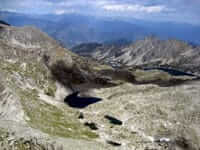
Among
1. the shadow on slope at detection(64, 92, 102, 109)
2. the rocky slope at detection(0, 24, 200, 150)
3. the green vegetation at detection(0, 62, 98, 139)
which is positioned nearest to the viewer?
the rocky slope at detection(0, 24, 200, 150)

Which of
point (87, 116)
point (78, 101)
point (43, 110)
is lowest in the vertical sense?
point (78, 101)

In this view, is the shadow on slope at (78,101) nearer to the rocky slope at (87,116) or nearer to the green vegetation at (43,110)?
the rocky slope at (87,116)

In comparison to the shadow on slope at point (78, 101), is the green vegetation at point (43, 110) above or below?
above

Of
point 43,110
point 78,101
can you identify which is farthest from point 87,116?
point 78,101

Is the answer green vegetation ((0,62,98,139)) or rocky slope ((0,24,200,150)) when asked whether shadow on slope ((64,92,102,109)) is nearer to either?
rocky slope ((0,24,200,150))

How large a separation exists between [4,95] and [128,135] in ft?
147

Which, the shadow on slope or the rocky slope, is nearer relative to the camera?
the rocky slope

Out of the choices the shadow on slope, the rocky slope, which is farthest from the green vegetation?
the shadow on slope

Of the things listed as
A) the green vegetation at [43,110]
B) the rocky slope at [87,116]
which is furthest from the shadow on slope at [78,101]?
the green vegetation at [43,110]

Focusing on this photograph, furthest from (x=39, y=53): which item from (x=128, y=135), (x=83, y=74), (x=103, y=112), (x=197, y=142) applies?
(x=197, y=142)

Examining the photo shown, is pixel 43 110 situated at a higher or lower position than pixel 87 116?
higher

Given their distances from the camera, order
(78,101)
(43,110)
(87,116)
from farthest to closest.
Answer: (78,101) → (87,116) → (43,110)

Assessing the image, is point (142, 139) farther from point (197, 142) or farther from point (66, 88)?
point (66, 88)

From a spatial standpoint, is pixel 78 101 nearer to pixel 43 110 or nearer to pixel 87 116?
pixel 87 116
